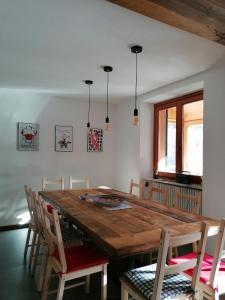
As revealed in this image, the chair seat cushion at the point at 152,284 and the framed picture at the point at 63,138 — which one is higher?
the framed picture at the point at 63,138

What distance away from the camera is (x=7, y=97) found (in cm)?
413

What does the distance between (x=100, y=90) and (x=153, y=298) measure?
3.34 m

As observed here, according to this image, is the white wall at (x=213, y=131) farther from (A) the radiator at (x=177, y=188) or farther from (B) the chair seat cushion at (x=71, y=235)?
(B) the chair seat cushion at (x=71, y=235)

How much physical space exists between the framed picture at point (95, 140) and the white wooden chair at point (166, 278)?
3.39m

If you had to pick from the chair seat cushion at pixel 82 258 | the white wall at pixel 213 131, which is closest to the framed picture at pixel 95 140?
the white wall at pixel 213 131

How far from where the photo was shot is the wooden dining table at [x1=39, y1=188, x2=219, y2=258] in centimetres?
150

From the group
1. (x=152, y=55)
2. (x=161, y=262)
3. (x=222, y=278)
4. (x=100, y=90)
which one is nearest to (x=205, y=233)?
(x=161, y=262)

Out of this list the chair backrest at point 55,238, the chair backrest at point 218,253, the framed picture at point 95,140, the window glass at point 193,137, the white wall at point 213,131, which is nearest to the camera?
the chair backrest at point 218,253

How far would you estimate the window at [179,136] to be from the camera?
144 inches

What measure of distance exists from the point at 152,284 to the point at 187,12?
1853mm

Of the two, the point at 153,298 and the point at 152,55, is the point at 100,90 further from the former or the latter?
the point at 153,298

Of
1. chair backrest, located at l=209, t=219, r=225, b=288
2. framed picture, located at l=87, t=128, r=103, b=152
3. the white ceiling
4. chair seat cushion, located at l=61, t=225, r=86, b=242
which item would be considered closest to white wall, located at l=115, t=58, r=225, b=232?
the white ceiling

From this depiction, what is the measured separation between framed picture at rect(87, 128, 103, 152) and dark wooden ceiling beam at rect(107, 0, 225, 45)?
3278 mm

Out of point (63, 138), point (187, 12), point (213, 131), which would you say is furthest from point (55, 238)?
point (63, 138)
